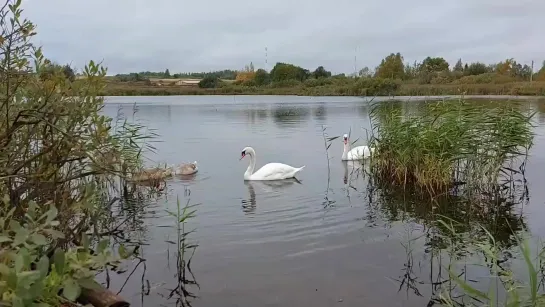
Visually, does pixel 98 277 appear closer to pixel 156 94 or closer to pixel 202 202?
pixel 202 202

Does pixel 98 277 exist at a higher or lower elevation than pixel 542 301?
lower

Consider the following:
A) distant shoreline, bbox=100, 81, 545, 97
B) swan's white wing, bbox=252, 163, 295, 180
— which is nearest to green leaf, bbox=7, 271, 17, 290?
swan's white wing, bbox=252, 163, 295, 180

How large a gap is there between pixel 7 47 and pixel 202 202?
6.09 m

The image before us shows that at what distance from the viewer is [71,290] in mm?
2238

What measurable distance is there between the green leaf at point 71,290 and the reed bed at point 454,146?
834cm

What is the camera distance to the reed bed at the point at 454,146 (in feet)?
31.7

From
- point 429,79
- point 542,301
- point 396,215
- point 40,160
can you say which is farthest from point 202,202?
point 429,79

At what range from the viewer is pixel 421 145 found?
33.7ft

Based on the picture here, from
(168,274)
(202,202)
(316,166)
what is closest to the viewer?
(168,274)

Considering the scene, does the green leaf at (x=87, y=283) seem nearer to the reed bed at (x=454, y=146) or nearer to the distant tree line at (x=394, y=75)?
the reed bed at (x=454, y=146)

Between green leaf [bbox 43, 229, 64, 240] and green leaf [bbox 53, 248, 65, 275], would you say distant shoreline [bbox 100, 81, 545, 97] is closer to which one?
green leaf [bbox 43, 229, 64, 240]

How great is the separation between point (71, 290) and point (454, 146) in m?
8.89

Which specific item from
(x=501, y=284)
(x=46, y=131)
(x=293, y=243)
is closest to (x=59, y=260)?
(x=46, y=131)

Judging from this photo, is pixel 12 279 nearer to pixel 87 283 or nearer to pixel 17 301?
pixel 17 301
